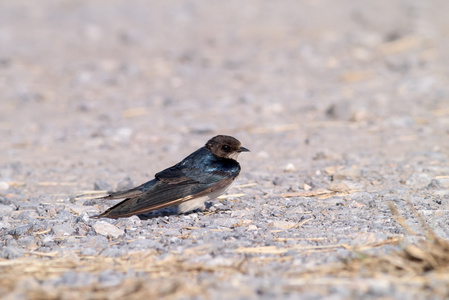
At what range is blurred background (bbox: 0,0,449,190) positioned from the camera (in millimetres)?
6352

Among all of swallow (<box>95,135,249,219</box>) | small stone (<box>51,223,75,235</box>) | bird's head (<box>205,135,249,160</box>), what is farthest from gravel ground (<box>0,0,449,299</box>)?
bird's head (<box>205,135,249,160</box>)

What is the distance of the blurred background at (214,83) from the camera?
6352 millimetres

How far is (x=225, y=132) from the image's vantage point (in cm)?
711

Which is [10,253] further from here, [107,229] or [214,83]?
[214,83]

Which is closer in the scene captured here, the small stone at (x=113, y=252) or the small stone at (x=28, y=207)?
the small stone at (x=113, y=252)

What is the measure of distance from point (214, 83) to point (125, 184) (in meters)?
4.32

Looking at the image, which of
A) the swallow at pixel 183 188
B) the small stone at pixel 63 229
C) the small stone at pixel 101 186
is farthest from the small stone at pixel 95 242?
the small stone at pixel 101 186

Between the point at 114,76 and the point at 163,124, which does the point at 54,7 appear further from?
the point at 163,124

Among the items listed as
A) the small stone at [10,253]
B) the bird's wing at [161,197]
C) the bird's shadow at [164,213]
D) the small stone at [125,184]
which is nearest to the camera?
the small stone at [10,253]

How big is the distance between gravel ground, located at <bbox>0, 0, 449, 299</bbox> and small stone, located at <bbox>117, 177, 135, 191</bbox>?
2 cm

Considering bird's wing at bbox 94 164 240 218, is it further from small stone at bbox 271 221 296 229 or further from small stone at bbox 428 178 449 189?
small stone at bbox 428 178 449 189

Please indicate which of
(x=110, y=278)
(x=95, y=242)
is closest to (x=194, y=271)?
(x=110, y=278)

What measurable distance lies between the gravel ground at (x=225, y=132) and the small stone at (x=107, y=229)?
0.05 ft

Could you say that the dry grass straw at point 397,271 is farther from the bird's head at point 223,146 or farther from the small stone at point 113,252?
the bird's head at point 223,146
